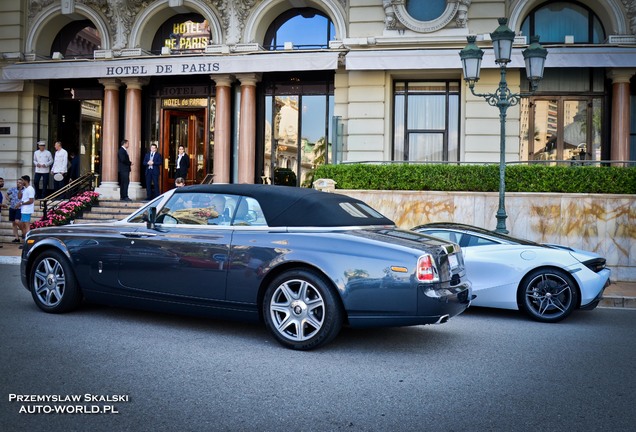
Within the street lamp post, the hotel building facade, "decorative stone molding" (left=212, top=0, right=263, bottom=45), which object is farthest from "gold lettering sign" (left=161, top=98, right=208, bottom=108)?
the street lamp post

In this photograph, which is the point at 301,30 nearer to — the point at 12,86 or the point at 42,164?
the point at 42,164

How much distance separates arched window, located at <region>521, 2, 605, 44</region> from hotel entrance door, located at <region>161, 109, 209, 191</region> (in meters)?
10.7

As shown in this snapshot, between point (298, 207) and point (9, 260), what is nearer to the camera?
point (298, 207)

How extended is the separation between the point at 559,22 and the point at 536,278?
12836mm

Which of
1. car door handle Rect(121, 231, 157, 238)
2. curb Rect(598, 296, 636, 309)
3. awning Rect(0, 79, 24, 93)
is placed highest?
awning Rect(0, 79, 24, 93)

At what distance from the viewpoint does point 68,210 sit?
17125 mm

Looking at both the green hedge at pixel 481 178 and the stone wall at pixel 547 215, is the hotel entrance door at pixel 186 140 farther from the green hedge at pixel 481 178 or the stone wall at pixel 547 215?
the stone wall at pixel 547 215

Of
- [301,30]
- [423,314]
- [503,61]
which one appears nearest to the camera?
[423,314]

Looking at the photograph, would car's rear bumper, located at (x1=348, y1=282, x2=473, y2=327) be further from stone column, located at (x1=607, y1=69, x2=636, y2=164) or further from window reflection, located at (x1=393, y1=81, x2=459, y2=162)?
stone column, located at (x1=607, y1=69, x2=636, y2=164)

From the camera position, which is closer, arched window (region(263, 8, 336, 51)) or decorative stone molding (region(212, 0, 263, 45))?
decorative stone molding (region(212, 0, 263, 45))

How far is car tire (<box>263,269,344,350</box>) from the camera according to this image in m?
5.60

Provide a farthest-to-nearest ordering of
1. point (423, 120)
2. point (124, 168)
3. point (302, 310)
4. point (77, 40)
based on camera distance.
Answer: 1. point (77, 40)
2. point (124, 168)
3. point (423, 120)
4. point (302, 310)

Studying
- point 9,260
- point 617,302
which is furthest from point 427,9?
point 9,260

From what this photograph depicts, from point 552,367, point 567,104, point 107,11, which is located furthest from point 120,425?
point 107,11
